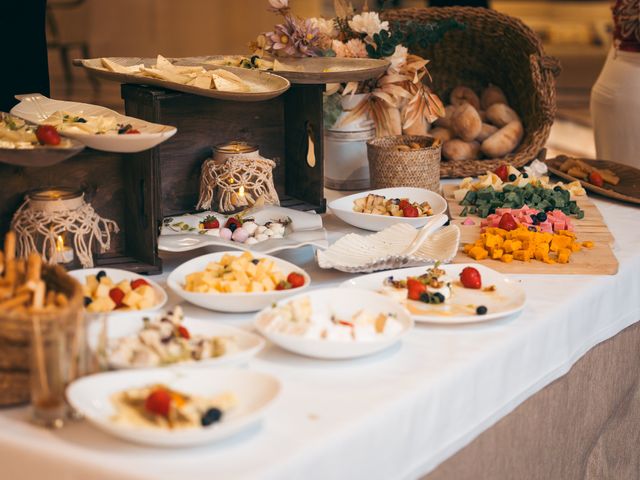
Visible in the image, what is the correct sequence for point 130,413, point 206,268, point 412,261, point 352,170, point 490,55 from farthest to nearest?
point 490,55 < point 352,170 < point 412,261 < point 206,268 < point 130,413

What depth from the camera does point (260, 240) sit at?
167cm

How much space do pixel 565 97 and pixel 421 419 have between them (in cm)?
662

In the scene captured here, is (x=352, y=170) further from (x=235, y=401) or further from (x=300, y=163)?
(x=235, y=401)

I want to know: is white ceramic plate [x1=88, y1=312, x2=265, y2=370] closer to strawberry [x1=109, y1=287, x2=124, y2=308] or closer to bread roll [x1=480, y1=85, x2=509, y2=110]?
strawberry [x1=109, y1=287, x2=124, y2=308]

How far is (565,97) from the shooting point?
7.35 m

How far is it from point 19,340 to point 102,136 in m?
0.47

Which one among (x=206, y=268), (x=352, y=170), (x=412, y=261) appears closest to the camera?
(x=206, y=268)

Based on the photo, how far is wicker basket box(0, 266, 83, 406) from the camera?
1011 millimetres

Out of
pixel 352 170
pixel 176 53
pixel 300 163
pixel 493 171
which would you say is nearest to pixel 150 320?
pixel 300 163

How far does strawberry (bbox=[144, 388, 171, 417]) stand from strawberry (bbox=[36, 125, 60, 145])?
1.96ft

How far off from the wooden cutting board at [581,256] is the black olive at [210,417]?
0.80 metres

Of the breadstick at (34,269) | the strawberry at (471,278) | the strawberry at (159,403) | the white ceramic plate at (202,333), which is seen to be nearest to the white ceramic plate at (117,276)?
the white ceramic plate at (202,333)

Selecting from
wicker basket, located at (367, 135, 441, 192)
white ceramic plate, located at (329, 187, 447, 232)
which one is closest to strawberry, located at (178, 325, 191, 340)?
white ceramic plate, located at (329, 187, 447, 232)

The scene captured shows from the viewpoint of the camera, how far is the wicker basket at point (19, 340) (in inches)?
39.8
